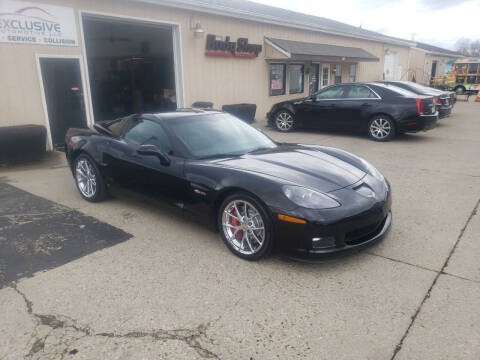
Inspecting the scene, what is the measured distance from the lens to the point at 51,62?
806 centimetres

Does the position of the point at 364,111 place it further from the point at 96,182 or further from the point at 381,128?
the point at 96,182

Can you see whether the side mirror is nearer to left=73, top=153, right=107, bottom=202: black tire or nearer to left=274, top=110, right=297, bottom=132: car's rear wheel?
left=73, top=153, right=107, bottom=202: black tire

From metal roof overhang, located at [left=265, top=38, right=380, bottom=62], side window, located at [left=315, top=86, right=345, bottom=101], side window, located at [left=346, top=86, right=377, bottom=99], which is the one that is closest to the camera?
side window, located at [left=346, top=86, right=377, bottom=99]

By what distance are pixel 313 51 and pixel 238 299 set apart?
14.1m

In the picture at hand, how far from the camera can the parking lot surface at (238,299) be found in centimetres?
242

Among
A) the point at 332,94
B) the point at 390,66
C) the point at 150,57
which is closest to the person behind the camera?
the point at 332,94

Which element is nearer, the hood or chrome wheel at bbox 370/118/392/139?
the hood

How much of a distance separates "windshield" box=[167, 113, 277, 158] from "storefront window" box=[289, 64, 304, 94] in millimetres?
12298

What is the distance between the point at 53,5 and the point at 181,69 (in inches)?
152

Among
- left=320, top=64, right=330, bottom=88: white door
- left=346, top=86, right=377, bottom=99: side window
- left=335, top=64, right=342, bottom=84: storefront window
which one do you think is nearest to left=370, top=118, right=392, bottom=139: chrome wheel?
left=346, top=86, right=377, bottom=99: side window

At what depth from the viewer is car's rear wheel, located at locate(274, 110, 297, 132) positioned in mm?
11270

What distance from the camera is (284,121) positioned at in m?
11.4

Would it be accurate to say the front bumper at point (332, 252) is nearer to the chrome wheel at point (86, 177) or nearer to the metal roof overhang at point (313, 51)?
the chrome wheel at point (86, 177)

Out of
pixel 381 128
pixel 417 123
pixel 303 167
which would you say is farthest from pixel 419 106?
pixel 303 167
